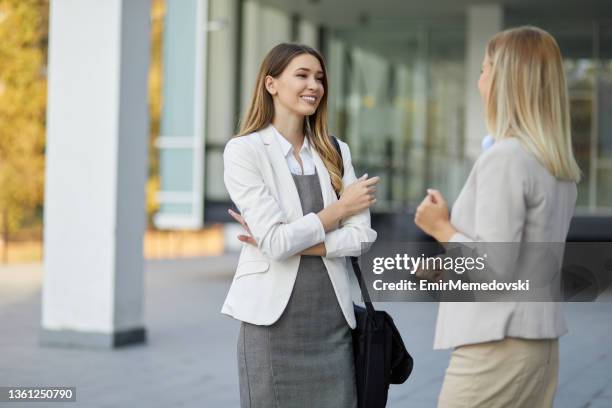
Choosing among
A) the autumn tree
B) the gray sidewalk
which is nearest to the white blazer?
the gray sidewalk

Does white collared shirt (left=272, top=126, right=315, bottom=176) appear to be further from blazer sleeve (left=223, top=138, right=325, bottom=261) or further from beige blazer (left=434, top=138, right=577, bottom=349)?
beige blazer (left=434, top=138, right=577, bottom=349)

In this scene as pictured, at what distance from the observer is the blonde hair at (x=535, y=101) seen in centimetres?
257

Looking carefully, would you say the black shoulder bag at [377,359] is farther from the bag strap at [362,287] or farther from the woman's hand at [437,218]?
the woman's hand at [437,218]

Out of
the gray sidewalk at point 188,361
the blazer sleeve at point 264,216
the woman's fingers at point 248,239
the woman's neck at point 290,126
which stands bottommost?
the gray sidewalk at point 188,361

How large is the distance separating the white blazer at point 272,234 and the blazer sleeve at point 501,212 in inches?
31.9

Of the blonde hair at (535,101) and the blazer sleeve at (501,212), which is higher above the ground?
the blonde hair at (535,101)

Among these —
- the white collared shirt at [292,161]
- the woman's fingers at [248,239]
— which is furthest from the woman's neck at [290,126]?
the woman's fingers at [248,239]

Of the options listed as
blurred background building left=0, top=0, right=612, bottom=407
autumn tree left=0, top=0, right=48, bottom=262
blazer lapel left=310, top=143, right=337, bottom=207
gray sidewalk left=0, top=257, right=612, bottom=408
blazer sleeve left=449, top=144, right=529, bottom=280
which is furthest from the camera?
autumn tree left=0, top=0, right=48, bottom=262

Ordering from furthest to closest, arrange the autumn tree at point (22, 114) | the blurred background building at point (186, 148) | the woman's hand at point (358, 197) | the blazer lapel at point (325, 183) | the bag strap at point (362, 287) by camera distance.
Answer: the autumn tree at point (22, 114), the blurred background building at point (186, 148), the blazer lapel at point (325, 183), the woman's hand at point (358, 197), the bag strap at point (362, 287)

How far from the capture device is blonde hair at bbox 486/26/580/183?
2574mm

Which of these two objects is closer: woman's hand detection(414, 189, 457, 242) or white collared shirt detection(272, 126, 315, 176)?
woman's hand detection(414, 189, 457, 242)

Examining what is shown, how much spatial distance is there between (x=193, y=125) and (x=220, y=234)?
24.8ft

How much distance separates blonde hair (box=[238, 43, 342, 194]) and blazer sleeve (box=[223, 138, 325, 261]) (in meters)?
0.16

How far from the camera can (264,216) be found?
3.25 metres
